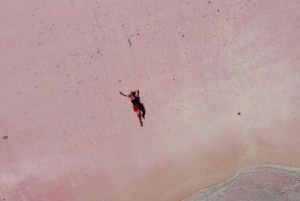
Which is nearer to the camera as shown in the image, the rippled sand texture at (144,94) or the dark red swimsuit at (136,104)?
the rippled sand texture at (144,94)

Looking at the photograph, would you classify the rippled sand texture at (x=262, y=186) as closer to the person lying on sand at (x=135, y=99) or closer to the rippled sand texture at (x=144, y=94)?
the rippled sand texture at (x=144, y=94)

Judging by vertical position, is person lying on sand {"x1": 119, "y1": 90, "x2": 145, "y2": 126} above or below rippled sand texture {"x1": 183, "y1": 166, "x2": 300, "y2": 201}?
above

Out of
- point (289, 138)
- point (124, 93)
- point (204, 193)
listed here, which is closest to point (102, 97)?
point (124, 93)

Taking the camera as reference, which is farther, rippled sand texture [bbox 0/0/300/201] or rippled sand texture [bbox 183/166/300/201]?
rippled sand texture [bbox 183/166/300/201]

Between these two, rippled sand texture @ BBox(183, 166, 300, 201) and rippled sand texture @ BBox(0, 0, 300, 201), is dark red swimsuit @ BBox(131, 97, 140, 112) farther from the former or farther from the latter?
rippled sand texture @ BBox(183, 166, 300, 201)

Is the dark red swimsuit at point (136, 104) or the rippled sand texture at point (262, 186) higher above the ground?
the dark red swimsuit at point (136, 104)

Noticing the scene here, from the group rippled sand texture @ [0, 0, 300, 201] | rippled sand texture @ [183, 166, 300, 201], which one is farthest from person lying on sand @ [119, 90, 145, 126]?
rippled sand texture @ [183, 166, 300, 201]

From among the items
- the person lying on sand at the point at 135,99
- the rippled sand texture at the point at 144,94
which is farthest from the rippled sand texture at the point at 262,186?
the person lying on sand at the point at 135,99

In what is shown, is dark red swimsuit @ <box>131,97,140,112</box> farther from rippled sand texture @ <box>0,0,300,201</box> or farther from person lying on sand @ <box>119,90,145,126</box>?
rippled sand texture @ <box>0,0,300,201</box>
